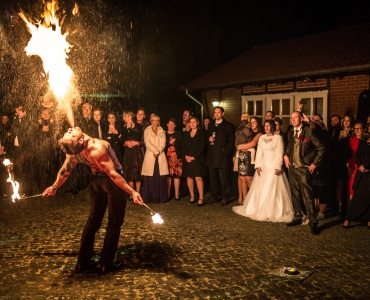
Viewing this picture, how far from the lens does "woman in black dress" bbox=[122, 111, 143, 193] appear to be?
36.0 feet

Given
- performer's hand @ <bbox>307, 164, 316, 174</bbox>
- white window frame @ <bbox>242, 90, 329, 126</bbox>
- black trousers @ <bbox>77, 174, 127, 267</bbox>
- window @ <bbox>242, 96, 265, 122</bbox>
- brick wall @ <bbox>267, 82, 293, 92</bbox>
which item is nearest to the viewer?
black trousers @ <bbox>77, 174, 127, 267</bbox>

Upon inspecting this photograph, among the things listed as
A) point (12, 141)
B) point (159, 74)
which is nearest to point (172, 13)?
point (159, 74)

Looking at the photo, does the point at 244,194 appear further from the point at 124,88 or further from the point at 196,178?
the point at 124,88

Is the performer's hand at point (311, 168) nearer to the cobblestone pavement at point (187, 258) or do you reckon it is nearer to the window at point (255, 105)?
the cobblestone pavement at point (187, 258)

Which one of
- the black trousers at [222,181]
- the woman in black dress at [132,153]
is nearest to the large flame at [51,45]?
the woman in black dress at [132,153]

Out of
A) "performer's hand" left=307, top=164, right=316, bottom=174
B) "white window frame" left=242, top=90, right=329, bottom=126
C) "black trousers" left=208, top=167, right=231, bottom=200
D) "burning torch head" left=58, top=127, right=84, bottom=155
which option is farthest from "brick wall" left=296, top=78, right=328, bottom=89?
"burning torch head" left=58, top=127, right=84, bottom=155

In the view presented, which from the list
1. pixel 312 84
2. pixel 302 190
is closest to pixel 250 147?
pixel 302 190

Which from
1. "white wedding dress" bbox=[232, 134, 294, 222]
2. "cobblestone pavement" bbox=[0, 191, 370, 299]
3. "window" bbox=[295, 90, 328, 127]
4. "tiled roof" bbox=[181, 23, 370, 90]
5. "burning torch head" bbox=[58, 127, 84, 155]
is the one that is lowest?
"cobblestone pavement" bbox=[0, 191, 370, 299]

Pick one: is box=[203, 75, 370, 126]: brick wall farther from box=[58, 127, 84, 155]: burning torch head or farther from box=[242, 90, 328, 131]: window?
box=[58, 127, 84, 155]: burning torch head

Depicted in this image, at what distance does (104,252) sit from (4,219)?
396 cm

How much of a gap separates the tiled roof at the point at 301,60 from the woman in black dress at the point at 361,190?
4.89 m

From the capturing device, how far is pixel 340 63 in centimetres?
1352

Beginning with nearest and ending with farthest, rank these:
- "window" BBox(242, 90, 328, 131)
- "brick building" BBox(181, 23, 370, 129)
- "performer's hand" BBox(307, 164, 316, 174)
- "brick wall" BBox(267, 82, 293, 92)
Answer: "performer's hand" BBox(307, 164, 316, 174) < "brick building" BBox(181, 23, 370, 129) < "window" BBox(242, 90, 328, 131) < "brick wall" BBox(267, 82, 293, 92)

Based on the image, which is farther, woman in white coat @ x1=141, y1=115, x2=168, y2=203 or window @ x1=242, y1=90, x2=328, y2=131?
window @ x1=242, y1=90, x2=328, y2=131
